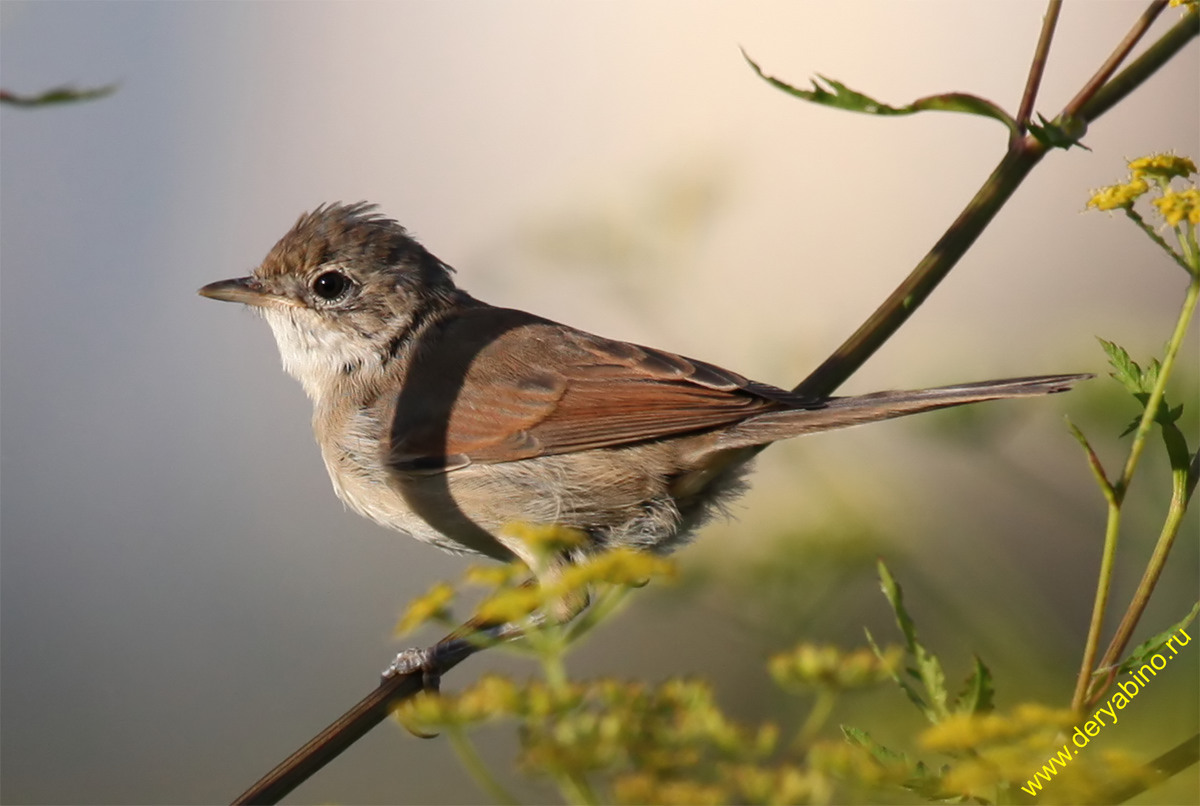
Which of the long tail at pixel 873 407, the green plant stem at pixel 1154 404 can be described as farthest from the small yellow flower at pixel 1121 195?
the long tail at pixel 873 407

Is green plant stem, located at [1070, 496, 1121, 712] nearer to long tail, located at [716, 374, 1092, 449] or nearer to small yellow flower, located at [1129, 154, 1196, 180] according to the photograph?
small yellow flower, located at [1129, 154, 1196, 180]

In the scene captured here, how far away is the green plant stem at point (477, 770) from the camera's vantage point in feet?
3.69

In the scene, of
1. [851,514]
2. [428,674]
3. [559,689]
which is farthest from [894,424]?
[559,689]

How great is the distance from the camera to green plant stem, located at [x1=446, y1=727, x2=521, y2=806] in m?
1.12

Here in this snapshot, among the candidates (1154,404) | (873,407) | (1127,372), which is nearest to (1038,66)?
(1127,372)

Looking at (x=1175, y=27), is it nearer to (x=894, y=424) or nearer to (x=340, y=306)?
(x=894, y=424)

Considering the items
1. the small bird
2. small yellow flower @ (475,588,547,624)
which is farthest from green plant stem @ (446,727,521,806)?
the small bird

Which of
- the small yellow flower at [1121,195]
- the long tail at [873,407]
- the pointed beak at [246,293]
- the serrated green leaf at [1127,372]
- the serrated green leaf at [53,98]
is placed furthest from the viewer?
the pointed beak at [246,293]

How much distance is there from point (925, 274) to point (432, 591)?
37.7 inches

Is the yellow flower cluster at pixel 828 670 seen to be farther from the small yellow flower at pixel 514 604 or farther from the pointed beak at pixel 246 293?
the pointed beak at pixel 246 293

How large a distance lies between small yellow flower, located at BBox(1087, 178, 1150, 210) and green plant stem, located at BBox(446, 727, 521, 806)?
3.83ft

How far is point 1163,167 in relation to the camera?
5.61 feet

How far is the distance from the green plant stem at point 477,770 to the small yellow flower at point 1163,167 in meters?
1.25

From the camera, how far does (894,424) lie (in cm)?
321
